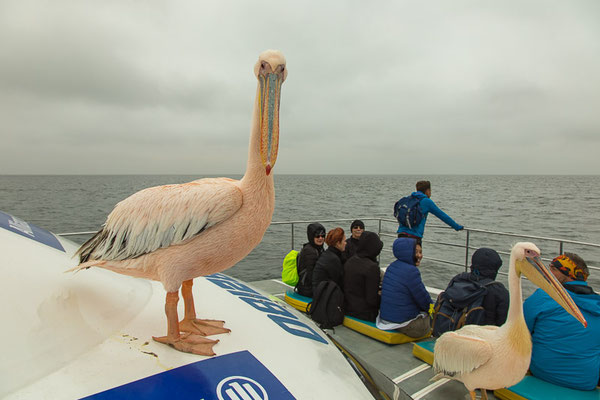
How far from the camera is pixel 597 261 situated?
13438mm

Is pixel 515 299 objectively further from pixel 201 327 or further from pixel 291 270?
pixel 291 270

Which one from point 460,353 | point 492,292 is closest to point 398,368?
point 460,353

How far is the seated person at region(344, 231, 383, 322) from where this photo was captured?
4535mm

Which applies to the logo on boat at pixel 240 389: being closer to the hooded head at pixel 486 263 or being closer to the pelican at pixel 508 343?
the pelican at pixel 508 343

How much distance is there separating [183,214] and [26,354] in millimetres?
912

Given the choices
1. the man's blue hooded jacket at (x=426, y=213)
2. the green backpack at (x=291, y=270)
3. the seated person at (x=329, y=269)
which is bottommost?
the green backpack at (x=291, y=270)

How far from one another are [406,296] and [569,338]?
1600 mm

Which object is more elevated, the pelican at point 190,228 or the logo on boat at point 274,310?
the pelican at point 190,228

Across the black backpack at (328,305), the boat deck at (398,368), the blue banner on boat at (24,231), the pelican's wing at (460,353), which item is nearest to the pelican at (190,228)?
the blue banner on boat at (24,231)

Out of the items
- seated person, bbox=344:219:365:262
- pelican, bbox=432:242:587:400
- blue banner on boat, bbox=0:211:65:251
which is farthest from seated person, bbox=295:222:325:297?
blue banner on boat, bbox=0:211:65:251

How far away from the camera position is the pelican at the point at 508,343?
2516mm

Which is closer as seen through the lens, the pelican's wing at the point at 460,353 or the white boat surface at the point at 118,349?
the white boat surface at the point at 118,349

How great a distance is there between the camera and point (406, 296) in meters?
4.13

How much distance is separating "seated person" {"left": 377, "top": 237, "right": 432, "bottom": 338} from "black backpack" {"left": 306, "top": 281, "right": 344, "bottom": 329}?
23.6 inches
